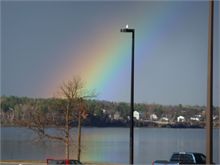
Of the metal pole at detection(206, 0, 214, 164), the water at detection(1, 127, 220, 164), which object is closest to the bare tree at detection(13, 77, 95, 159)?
the water at detection(1, 127, 220, 164)

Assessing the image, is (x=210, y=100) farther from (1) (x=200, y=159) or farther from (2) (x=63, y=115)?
(2) (x=63, y=115)

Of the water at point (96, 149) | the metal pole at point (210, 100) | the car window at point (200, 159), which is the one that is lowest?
the water at point (96, 149)

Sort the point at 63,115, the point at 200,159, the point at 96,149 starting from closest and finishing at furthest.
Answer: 1. the point at 200,159
2. the point at 63,115
3. the point at 96,149

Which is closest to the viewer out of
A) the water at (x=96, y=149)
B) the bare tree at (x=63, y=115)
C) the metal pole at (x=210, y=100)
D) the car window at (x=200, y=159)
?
the metal pole at (x=210, y=100)

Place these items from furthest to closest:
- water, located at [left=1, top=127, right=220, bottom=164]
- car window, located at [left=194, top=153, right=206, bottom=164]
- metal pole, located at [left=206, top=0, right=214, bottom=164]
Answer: water, located at [left=1, top=127, right=220, bottom=164]
car window, located at [left=194, top=153, right=206, bottom=164]
metal pole, located at [left=206, top=0, right=214, bottom=164]

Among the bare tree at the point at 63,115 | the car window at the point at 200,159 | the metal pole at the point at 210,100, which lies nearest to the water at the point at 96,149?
the bare tree at the point at 63,115

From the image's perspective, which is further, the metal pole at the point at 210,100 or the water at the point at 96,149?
the water at the point at 96,149

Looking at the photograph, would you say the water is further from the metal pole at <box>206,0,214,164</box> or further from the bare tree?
the metal pole at <box>206,0,214,164</box>

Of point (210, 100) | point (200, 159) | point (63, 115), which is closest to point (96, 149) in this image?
point (63, 115)

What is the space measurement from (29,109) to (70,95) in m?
11.9

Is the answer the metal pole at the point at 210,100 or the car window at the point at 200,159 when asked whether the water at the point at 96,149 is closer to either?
the car window at the point at 200,159

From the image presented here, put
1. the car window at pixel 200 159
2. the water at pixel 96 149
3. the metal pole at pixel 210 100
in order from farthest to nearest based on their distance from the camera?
1. the water at pixel 96 149
2. the car window at pixel 200 159
3. the metal pole at pixel 210 100

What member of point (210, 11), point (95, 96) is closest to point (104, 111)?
point (95, 96)

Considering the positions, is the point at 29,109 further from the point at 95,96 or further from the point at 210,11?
the point at 210,11
